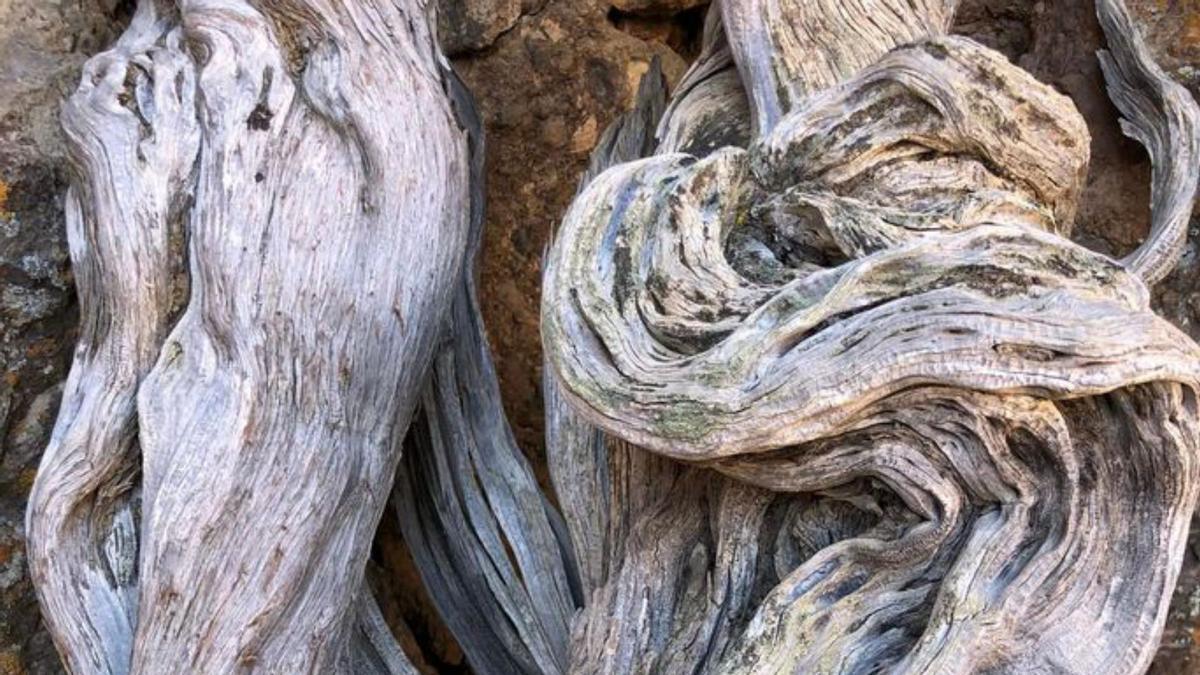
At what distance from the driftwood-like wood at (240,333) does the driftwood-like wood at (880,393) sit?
22 cm

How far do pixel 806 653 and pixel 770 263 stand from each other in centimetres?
27

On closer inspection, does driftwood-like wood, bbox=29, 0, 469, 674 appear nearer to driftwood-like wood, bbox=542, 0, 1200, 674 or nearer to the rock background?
the rock background

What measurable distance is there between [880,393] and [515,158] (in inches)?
26.3

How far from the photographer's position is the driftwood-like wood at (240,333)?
3.37 feet

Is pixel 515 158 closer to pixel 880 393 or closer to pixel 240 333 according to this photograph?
pixel 240 333

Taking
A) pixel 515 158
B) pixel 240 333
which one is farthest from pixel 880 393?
pixel 515 158

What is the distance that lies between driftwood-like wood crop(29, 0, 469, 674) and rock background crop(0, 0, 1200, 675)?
0.10m

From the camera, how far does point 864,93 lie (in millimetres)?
971

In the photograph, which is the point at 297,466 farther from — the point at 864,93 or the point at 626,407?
the point at 864,93

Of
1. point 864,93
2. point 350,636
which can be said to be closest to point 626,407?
point 864,93

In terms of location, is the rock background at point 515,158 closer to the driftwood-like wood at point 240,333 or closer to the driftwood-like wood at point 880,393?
the driftwood-like wood at point 240,333

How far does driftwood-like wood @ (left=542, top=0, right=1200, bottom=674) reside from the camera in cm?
81

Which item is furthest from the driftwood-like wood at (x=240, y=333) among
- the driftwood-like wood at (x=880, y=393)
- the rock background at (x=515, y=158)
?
the driftwood-like wood at (x=880, y=393)

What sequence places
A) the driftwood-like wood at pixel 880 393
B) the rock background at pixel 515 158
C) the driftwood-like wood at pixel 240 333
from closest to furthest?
the driftwood-like wood at pixel 880 393 → the driftwood-like wood at pixel 240 333 → the rock background at pixel 515 158
